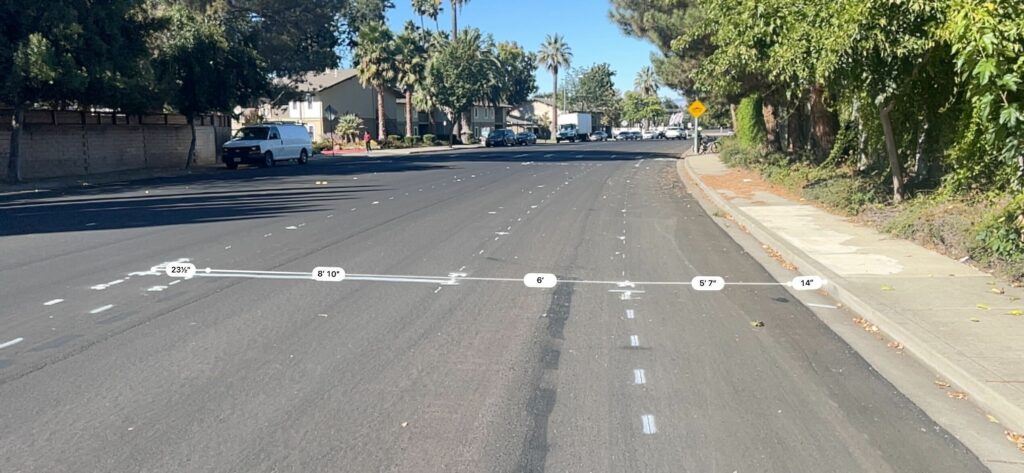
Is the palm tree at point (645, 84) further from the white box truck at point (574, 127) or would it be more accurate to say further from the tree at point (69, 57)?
the tree at point (69, 57)

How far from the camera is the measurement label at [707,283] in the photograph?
10070mm

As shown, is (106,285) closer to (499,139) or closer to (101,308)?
(101,308)

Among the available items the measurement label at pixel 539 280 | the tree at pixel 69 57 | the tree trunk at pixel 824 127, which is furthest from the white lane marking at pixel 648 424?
the tree at pixel 69 57

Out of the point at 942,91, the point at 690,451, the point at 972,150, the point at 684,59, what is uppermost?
the point at 684,59

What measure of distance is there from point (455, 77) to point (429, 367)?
234 ft

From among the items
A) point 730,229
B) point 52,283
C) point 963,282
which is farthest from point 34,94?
point 963,282

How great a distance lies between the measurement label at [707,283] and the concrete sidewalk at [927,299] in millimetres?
1169

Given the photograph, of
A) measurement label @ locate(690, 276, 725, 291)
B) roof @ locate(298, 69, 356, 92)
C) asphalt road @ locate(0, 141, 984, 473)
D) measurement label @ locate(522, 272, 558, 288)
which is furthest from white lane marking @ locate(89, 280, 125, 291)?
roof @ locate(298, 69, 356, 92)

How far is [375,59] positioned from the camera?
66875mm

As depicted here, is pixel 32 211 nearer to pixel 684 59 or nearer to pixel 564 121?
pixel 684 59

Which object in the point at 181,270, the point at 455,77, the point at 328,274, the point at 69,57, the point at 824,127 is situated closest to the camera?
the point at 328,274

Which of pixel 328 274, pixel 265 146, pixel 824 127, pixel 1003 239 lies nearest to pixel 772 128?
pixel 824 127

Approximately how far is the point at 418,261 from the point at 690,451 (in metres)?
7.04

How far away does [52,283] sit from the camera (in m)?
10.2
